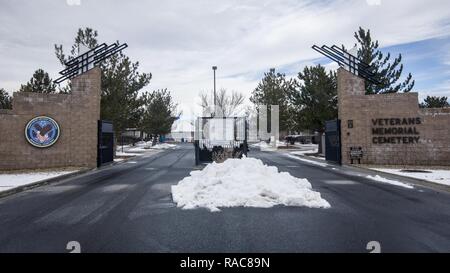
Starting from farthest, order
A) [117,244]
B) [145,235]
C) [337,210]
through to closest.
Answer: [337,210] < [145,235] < [117,244]

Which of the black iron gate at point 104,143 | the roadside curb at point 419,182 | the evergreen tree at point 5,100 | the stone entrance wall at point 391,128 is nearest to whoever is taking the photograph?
the roadside curb at point 419,182

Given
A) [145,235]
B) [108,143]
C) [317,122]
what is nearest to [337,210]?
[145,235]

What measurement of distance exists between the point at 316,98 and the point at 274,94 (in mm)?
17714

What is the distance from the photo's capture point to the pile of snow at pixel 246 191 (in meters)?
7.61

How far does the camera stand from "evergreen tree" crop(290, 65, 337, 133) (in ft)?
78.1

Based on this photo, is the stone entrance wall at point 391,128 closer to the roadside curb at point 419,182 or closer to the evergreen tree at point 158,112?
the roadside curb at point 419,182

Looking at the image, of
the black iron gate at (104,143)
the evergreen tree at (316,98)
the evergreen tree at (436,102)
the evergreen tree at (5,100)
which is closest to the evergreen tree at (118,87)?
the black iron gate at (104,143)

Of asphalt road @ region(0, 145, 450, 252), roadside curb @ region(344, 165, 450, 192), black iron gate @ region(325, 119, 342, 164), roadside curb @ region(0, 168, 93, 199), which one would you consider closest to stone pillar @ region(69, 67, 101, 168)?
roadside curb @ region(0, 168, 93, 199)

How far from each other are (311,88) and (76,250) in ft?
72.9

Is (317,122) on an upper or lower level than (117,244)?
upper

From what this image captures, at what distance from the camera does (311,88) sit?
80.5 ft

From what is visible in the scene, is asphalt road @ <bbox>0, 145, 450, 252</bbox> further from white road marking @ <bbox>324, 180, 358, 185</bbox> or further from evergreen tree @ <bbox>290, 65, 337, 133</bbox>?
evergreen tree @ <bbox>290, 65, 337, 133</bbox>

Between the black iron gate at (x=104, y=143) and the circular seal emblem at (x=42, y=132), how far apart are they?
2.18 meters
